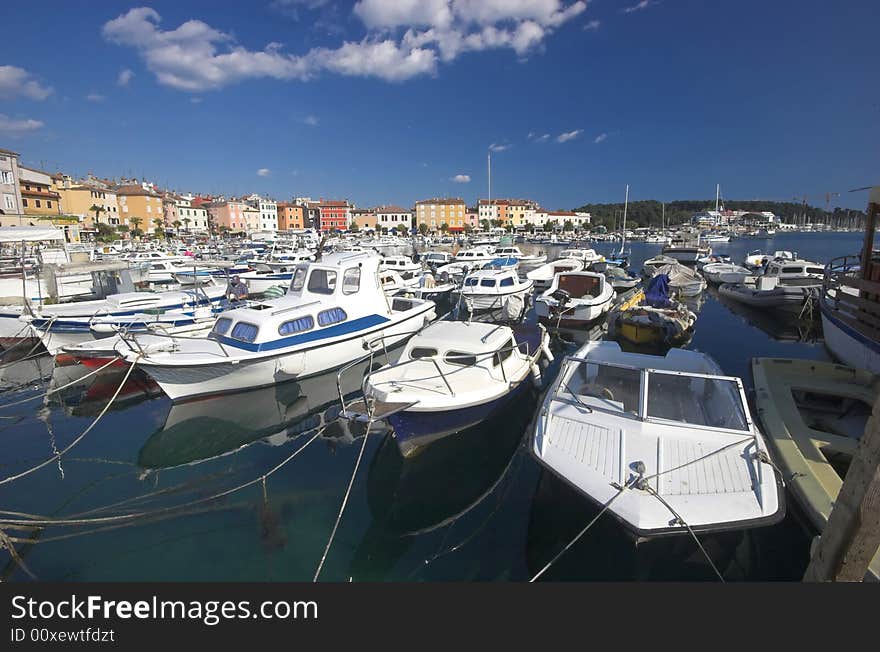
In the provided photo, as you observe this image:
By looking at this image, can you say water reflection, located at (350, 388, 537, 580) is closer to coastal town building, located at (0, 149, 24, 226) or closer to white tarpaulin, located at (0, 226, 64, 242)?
white tarpaulin, located at (0, 226, 64, 242)

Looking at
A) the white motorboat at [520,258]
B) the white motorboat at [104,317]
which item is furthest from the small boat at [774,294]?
the white motorboat at [104,317]

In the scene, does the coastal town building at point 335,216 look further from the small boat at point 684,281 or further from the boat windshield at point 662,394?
the boat windshield at point 662,394

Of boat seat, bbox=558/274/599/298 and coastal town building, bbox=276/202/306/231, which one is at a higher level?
coastal town building, bbox=276/202/306/231

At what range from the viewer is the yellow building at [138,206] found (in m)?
90.2

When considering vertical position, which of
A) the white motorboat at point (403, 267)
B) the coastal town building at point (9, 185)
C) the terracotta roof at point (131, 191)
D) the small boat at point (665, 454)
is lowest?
the small boat at point (665, 454)

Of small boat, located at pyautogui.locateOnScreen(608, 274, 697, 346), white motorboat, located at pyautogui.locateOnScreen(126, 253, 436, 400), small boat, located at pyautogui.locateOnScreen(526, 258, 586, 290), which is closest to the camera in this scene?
white motorboat, located at pyautogui.locateOnScreen(126, 253, 436, 400)

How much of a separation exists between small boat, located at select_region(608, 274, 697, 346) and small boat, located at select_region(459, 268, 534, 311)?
539 centimetres

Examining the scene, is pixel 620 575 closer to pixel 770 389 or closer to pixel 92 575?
pixel 770 389

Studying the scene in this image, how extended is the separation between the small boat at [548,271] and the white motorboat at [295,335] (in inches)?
663

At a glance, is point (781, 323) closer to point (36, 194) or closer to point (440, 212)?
point (36, 194)

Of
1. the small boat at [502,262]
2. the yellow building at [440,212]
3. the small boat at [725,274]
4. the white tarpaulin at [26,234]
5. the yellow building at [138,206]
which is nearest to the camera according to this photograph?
the white tarpaulin at [26,234]

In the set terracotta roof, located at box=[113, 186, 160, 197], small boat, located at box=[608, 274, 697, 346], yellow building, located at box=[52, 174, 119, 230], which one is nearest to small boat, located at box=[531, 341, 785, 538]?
small boat, located at box=[608, 274, 697, 346]

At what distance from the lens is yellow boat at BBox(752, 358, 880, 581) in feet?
19.3

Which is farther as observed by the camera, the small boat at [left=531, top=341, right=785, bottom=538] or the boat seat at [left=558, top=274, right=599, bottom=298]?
the boat seat at [left=558, top=274, right=599, bottom=298]
